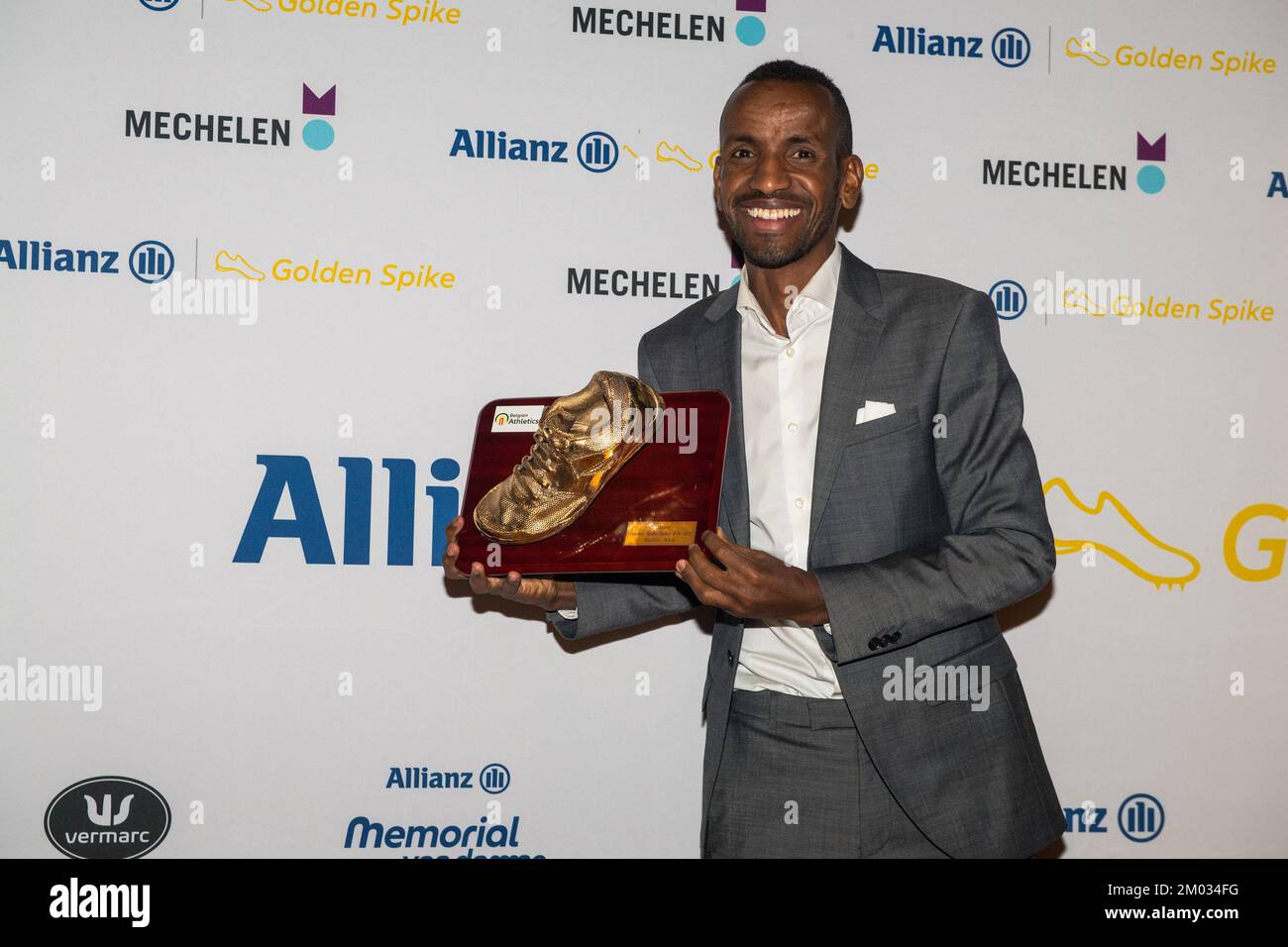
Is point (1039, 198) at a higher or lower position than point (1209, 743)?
higher

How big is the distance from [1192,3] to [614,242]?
6.00 feet

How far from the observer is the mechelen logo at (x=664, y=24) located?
3012mm

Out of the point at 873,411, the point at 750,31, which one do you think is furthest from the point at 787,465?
the point at 750,31

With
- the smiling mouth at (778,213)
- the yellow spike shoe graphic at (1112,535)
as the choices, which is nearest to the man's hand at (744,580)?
the smiling mouth at (778,213)

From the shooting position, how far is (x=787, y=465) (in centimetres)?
214

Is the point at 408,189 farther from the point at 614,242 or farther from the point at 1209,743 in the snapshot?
the point at 1209,743

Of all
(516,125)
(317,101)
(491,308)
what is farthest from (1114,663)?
(317,101)

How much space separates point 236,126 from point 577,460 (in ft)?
5.11

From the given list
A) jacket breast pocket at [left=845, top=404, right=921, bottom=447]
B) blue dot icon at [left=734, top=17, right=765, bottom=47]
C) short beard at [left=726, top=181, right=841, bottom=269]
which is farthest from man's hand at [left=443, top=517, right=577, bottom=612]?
blue dot icon at [left=734, top=17, right=765, bottom=47]

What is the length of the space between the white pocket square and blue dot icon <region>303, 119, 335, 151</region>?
1709 mm

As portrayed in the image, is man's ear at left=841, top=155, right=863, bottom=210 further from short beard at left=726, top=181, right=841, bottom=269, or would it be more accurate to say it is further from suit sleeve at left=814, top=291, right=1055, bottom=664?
suit sleeve at left=814, top=291, right=1055, bottom=664

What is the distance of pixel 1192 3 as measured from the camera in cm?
316
